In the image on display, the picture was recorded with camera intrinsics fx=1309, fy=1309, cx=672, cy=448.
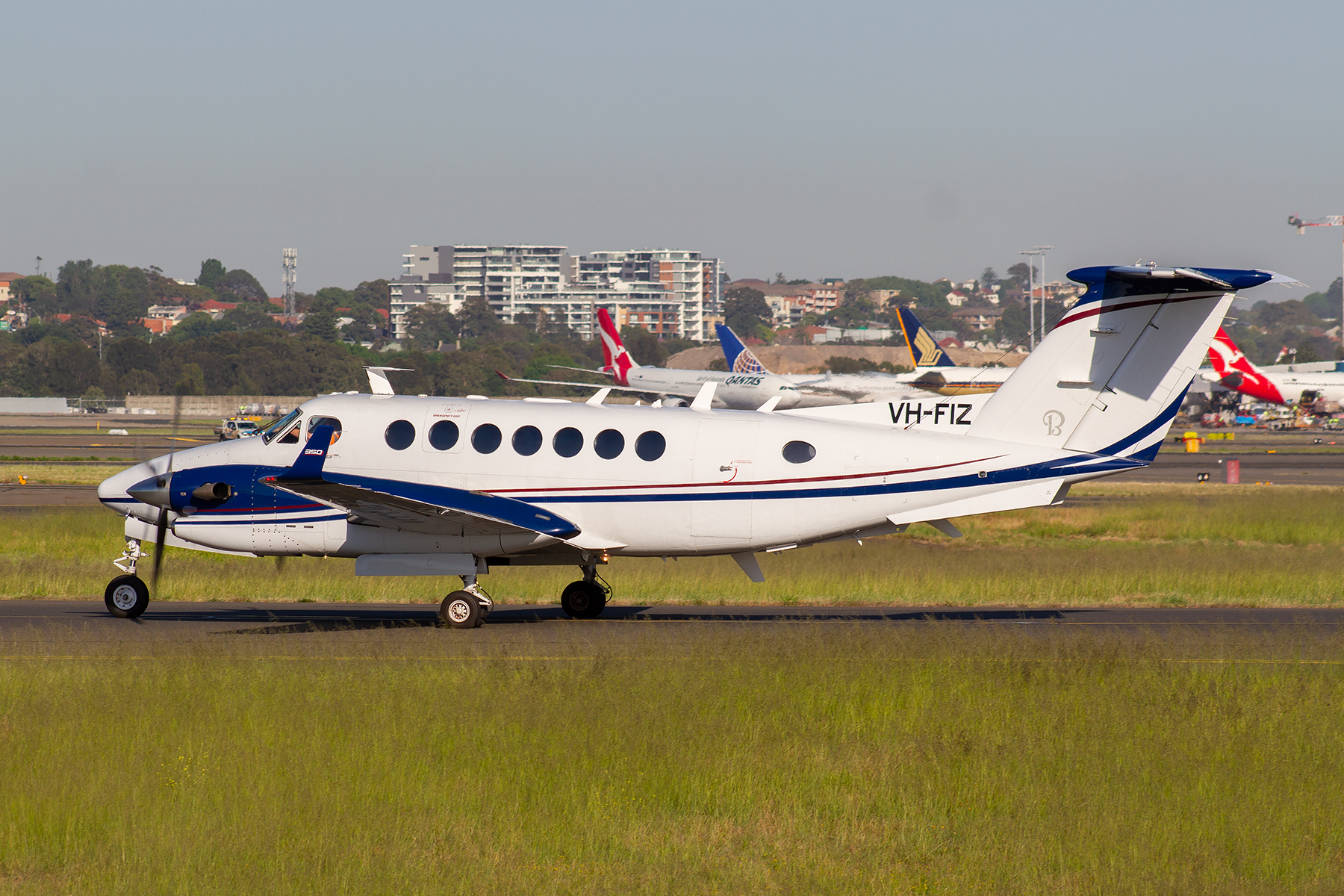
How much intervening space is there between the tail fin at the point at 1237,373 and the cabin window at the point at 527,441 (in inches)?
3045

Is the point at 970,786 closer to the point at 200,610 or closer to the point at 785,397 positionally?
the point at 200,610

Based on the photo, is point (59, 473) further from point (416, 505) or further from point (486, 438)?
point (416, 505)

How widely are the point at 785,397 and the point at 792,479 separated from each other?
51.7 m

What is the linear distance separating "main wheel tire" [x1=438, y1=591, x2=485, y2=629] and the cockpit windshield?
11.2 ft

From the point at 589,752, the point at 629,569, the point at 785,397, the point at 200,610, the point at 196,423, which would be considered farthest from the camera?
the point at 196,423

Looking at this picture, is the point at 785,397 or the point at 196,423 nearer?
the point at 785,397

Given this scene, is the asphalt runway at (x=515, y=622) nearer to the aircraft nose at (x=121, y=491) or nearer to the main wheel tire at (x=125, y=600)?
the main wheel tire at (x=125, y=600)

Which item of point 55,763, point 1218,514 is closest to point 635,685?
point 55,763

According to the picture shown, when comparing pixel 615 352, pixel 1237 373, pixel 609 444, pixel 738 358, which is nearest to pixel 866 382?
pixel 738 358

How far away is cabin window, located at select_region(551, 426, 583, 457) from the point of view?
18.1 metres

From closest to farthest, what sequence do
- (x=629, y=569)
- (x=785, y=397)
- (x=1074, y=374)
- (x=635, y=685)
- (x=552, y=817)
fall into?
(x=552, y=817) → (x=635, y=685) → (x=1074, y=374) → (x=629, y=569) → (x=785, y=397)

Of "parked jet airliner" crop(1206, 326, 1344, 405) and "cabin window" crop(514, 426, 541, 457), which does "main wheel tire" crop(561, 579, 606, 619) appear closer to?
"cabin window" crop(514, 426, 541, 457)

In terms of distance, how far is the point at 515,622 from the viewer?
19078 millimetres

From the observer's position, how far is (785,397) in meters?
69.2
